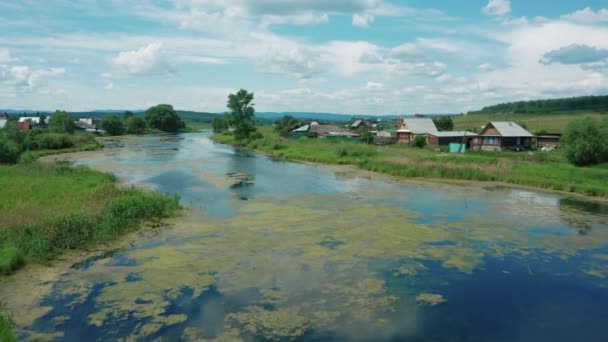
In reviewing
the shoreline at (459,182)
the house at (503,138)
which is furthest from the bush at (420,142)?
the shoreline at (459,182)

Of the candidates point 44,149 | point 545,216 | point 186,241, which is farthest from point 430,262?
point 44,149

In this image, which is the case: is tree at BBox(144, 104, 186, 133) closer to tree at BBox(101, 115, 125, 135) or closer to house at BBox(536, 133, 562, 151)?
tree at BBox(101, 115, 125, 135)

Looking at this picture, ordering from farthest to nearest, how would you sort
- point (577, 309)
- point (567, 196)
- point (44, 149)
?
point (44, 149), point (567, 196), point (577, 309)

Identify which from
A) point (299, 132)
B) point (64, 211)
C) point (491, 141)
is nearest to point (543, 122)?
point (491, 141)

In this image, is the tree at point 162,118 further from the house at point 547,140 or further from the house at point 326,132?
the house at point 547,140

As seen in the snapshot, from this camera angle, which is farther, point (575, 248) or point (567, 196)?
point (567, 196)

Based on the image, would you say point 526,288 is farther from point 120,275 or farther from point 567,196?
point 567,196
